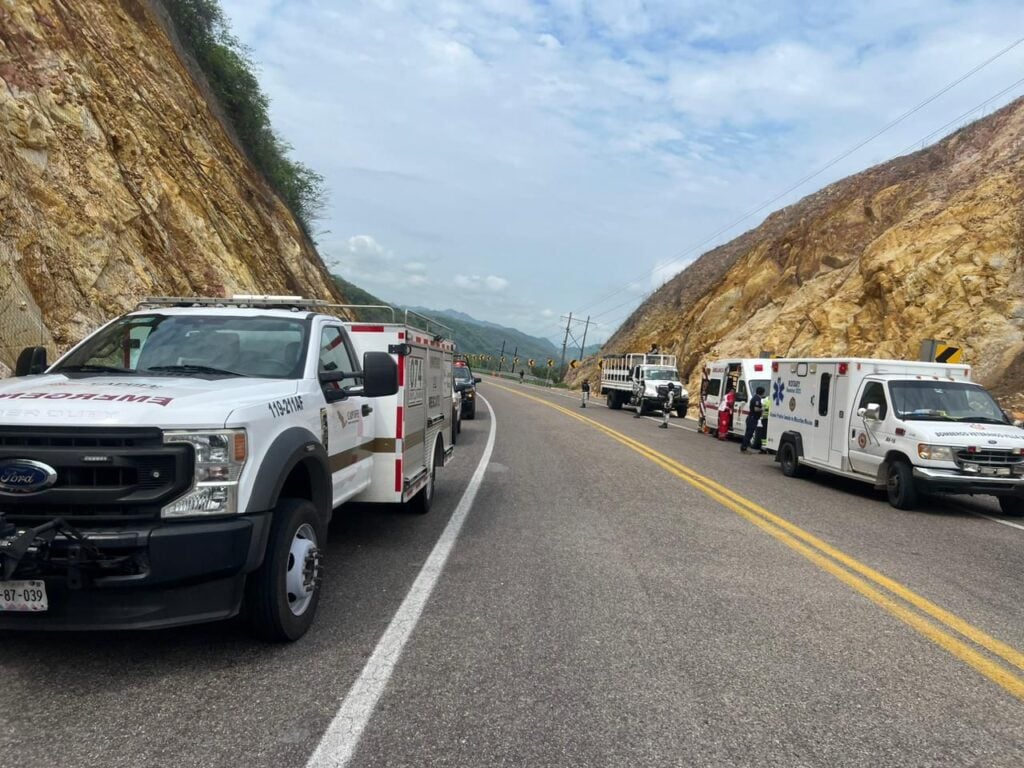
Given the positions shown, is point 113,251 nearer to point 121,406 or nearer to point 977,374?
point 121,406

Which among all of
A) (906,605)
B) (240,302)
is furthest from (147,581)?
(906,605)

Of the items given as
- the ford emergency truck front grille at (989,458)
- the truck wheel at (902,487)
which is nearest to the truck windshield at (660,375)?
the truck wheel at (902,487)

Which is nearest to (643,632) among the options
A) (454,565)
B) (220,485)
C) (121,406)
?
(454,565)

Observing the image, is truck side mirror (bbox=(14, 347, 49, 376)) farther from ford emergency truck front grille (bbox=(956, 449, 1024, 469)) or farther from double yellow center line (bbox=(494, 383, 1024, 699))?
ford emergency truck front grille (bbox=(956, 449, 1024, 469))

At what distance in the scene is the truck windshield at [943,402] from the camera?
10734mm

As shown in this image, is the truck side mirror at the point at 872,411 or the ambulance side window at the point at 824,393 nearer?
the truck side mirror at the point at 872,411

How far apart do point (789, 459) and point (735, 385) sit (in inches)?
312

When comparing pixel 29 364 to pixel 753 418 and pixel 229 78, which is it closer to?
pixel 753 418

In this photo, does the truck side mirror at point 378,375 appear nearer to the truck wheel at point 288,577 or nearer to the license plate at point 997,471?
the truck wheel at point 288,577

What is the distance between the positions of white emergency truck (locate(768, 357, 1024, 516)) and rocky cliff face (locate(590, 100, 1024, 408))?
11.7 m

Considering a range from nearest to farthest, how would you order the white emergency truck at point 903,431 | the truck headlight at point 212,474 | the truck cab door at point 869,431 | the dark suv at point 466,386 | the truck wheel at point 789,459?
the truck headlight at point 212,474 → the white emergency truck at point 903,431 → the truck cab door at point 869,431 → the truck wheel at point 789,459 → the dark suv at point 466,386

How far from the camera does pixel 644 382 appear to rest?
2980cm

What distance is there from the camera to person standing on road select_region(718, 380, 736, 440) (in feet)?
67.2

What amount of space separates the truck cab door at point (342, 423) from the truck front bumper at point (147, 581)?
1592 millimetres
